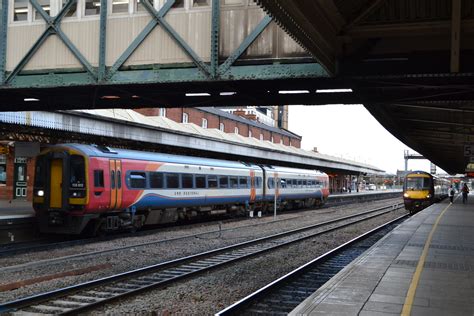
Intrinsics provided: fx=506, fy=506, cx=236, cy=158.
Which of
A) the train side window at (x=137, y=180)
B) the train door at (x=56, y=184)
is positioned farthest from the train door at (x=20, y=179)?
the train door at (x=56, y=184)

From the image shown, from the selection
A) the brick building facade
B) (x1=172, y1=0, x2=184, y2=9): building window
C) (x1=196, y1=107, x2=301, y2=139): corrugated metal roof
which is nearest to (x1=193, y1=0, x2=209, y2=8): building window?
(x1=172, y1=0, x2=184, y2=9): building window

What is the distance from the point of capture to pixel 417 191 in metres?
36.4

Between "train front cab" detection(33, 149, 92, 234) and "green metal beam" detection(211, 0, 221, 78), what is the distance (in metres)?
6.10

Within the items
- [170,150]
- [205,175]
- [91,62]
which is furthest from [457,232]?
[170,150]

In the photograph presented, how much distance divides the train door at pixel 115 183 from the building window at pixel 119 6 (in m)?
5.24

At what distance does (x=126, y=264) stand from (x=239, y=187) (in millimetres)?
14818

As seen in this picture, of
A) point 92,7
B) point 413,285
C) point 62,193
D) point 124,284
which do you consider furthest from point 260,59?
point 62,193

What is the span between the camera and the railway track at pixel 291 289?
7988 millimetres

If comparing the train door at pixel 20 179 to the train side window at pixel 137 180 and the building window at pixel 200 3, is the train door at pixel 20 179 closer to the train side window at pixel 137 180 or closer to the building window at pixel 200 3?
the train side window at pixel 137 180

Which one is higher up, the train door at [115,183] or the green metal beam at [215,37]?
the green metal beam at [215,37]

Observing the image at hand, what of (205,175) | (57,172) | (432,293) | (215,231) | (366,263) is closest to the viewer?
(432,293)

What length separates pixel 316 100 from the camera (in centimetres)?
1448

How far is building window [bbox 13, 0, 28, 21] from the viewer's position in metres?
14.3

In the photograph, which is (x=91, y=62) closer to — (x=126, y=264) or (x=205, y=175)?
(x=126, y=264)
